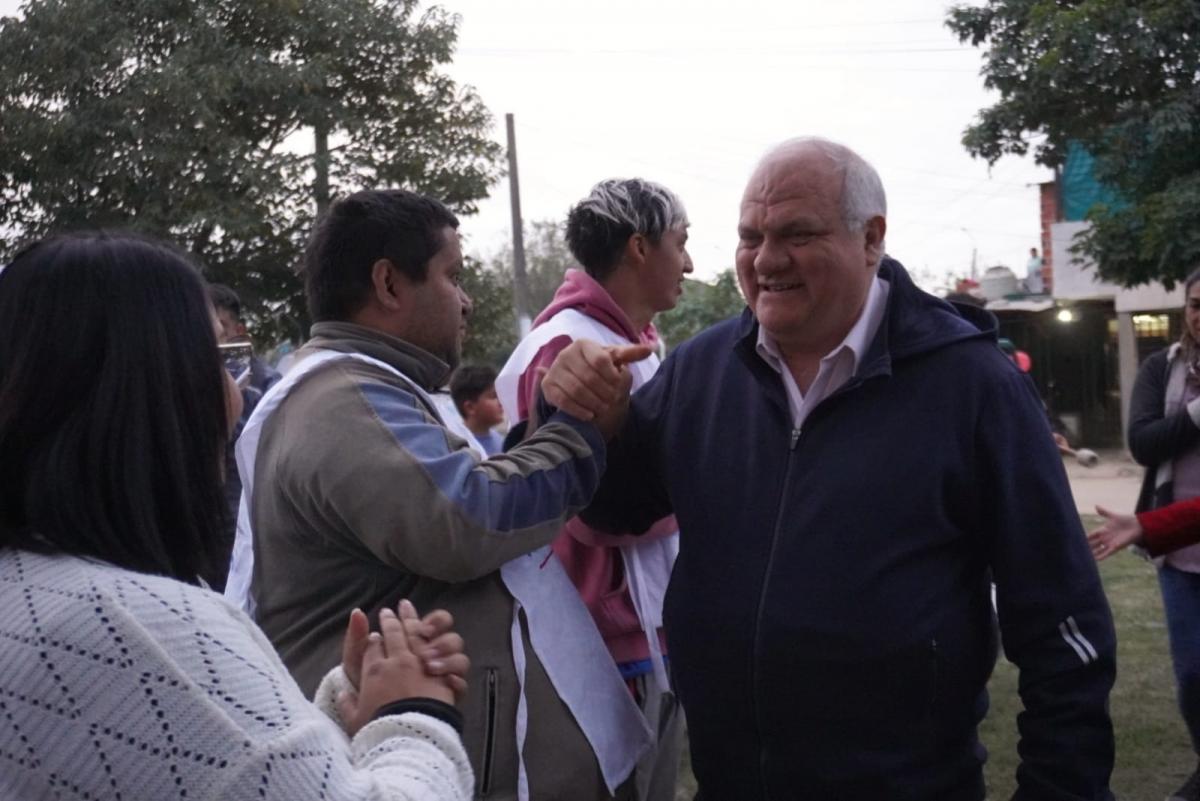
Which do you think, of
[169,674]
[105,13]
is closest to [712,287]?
[105,13]

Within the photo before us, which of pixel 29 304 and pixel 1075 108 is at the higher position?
pixel 1075 108

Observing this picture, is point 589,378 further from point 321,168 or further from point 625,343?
point 321,168

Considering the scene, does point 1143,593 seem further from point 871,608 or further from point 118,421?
point 118,421

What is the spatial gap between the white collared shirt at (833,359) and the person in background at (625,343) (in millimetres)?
543

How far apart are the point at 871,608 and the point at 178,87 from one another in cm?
1457

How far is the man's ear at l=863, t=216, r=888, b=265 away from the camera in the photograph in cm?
251

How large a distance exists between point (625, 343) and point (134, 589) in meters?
1.95

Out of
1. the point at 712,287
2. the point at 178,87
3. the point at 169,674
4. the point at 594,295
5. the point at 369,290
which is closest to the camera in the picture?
the point at 169,674

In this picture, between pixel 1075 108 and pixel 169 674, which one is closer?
pixel 169 674

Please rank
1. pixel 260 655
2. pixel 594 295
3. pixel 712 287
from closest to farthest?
pixel 260 655 < pixel 594 295 < pixel 712 287

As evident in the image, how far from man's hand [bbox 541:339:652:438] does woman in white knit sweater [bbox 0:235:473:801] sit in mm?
882

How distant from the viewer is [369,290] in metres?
2.61

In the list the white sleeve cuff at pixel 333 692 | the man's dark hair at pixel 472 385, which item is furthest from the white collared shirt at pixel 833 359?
the man's dark hair at pixel 472 385

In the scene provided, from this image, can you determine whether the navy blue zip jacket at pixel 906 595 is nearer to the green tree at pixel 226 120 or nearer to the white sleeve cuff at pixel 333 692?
the white sleeve cuff at pixel 333 692
